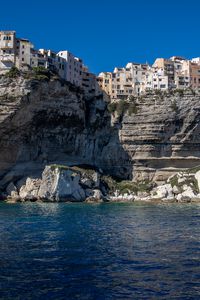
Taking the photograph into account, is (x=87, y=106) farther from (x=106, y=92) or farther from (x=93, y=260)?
(x=93, y=260)

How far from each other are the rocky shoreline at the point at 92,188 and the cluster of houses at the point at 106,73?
17.8 metres

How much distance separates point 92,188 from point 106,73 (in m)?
32.9

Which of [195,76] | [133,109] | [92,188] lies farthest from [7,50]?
[195,76]

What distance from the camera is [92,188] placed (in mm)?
71938

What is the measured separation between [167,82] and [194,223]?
192 ft

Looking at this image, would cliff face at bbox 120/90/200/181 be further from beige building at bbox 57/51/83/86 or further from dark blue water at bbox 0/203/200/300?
dark blue water at bbox 0/203/200/300

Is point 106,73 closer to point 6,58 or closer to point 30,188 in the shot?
point 6,58

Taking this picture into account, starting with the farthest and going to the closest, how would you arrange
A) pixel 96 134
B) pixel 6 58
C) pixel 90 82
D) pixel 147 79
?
pixel 147 79 < pixel 90 82 < pixel 96 134 < pixel 6 58

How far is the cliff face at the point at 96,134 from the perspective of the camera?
7238cm

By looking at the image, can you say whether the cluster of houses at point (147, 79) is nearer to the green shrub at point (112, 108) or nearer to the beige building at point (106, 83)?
the beige building at point (106, 83)

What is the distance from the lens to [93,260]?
65.8 ft

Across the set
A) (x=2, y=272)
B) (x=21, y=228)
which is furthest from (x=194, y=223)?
(x=2, y=272)

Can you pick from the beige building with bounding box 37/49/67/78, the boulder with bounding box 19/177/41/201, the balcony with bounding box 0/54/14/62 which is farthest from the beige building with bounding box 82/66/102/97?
the boulder with bounding box 19/177/41/201

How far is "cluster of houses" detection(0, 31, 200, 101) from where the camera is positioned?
76.9 meters
